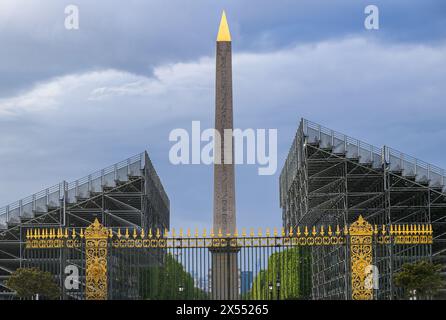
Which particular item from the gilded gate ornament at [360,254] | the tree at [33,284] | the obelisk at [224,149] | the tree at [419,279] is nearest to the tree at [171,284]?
the obelisk at [224,149]

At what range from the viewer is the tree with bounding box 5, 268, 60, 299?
4553cm

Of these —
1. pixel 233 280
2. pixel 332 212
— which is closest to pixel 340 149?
pixel 332 212

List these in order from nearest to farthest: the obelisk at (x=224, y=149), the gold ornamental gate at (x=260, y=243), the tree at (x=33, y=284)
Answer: the gold ornamental gate at (x=260, y=243)
the obelisk at (x=224, y=149)
the tree at (x=33, y=284)

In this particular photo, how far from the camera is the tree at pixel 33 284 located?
45531mm

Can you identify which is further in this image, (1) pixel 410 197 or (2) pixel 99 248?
(1) pixel 410 197

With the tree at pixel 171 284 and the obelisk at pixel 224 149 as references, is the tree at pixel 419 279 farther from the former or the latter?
the tree at pixel 171 284

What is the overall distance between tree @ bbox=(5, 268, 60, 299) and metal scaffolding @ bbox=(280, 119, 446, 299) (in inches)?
638

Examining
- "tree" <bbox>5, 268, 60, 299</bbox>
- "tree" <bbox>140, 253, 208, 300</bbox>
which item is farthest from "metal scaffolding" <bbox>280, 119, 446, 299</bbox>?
"tree" <bbox>5, 268, 60, 299</bbox>

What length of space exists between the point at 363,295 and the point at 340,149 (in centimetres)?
2470

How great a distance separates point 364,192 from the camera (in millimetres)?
60719

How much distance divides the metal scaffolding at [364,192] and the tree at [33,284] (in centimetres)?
1620

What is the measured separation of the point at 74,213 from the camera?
60.9m
